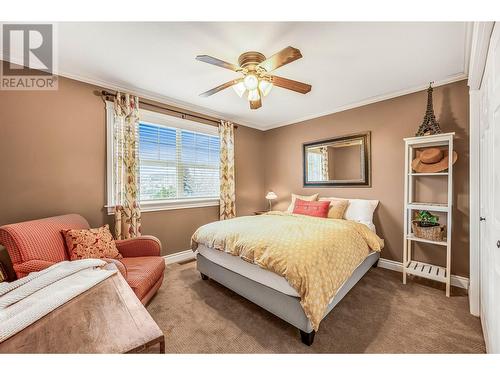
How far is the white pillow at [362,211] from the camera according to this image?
2979 mm

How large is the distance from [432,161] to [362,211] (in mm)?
1015

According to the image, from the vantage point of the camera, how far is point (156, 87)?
275cm

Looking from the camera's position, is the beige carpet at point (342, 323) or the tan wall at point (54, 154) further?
the tan wall at point (54, 154)

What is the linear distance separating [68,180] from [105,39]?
1.58 m

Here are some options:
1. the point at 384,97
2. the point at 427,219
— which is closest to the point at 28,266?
the point at 427,219

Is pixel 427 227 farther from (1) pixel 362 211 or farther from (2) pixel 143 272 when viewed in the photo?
(2) pixel 143 272

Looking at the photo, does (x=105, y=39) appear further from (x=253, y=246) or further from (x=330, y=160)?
(x=330, y=160)

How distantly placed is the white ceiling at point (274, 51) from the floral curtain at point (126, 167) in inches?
11.7

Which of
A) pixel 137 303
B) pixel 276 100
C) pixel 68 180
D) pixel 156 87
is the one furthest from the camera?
pixel 276 100

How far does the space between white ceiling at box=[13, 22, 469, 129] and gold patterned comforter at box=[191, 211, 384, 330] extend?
176cm

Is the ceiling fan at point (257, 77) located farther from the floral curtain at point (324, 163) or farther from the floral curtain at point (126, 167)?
the floral curtain at point (324, 163)
